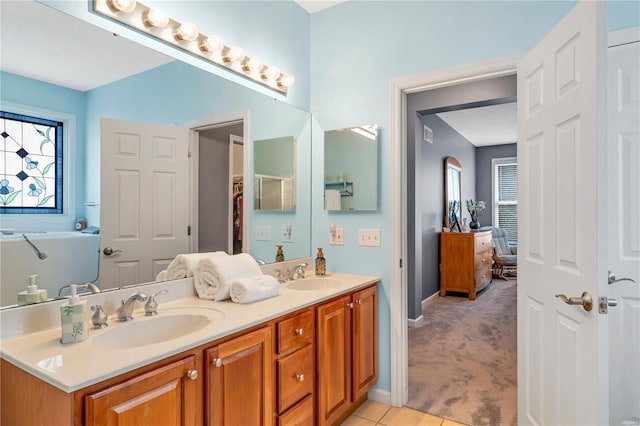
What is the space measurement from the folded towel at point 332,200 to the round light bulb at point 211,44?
116 centimetres

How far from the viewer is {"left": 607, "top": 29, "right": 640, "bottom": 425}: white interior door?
172 cm

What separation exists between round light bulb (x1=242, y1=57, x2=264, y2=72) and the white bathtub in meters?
Result: 1.29

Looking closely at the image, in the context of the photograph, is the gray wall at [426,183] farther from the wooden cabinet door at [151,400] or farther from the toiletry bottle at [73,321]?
the toiletry bottle at [73,321]

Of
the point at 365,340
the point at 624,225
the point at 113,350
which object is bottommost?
the point at 365,340

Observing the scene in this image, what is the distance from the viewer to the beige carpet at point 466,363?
2.33m

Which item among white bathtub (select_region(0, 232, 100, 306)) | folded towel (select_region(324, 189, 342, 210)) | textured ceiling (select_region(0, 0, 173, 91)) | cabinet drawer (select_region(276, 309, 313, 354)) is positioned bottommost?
cabinet drawer (select_region(276, 309, 313, 354))

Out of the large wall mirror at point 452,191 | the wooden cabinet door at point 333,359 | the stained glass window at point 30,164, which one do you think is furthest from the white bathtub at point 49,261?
the large wall mirror at point 452,191

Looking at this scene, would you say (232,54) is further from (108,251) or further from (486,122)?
(486,122)

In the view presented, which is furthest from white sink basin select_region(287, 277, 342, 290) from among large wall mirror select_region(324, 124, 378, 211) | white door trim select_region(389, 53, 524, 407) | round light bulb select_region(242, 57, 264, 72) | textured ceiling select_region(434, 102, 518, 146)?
textured ceiling select_region(434, 102, 518, 146)

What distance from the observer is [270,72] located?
7.73 feet

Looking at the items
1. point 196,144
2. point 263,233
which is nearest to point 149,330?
point 196,144

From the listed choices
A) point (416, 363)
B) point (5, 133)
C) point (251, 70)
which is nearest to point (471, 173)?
point (416, 363)

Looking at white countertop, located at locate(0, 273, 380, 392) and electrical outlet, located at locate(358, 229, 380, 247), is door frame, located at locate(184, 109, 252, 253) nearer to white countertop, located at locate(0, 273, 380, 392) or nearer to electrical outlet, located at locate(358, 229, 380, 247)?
white countertop, located at locate(0, 273, 380, 392)

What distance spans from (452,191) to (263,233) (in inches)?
180
